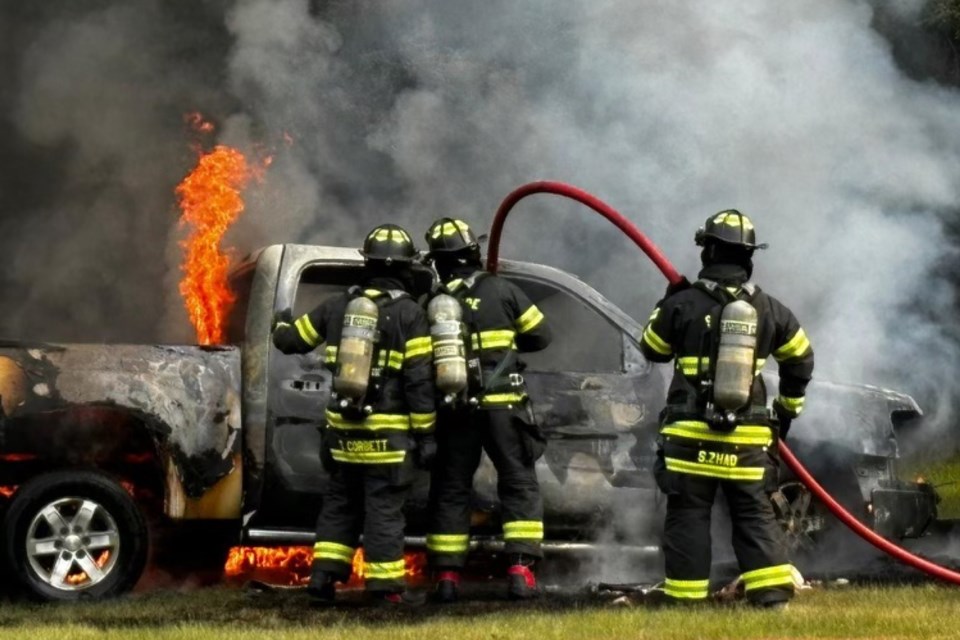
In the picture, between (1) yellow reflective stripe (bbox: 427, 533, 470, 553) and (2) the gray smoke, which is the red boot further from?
(2) the gray smoke

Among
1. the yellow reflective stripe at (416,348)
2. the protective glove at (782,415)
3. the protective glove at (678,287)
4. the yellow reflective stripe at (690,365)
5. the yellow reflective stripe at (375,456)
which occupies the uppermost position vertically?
the protective glove at (678,287)

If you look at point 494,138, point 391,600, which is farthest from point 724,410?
point 494,138

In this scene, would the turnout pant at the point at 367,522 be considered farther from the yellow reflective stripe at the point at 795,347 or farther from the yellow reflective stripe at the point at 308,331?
the yellow reflective stripe at the point at 795,347

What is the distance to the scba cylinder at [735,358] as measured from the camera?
707 cm

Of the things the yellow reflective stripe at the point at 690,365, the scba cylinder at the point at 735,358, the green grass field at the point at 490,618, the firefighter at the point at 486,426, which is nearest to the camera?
the green grass field at the point at 490,618

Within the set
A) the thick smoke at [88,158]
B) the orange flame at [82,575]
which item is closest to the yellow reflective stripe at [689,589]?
the orange flame at [82,575]

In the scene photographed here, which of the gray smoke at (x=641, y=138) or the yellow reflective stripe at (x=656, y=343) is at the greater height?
the gray smoke at (x=641, y=138)

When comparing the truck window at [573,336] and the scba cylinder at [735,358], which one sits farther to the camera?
the truck window at [573,336]

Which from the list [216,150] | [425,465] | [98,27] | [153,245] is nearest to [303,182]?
[216,150]

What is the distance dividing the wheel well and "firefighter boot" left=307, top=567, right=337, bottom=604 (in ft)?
3.42

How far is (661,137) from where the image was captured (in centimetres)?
1128

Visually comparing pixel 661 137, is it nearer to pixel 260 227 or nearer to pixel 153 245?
pixel 260 227

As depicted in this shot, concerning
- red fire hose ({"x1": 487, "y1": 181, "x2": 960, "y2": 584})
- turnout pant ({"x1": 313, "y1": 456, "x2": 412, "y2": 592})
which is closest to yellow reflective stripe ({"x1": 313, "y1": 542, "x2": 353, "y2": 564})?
turnout pant ({"x1": 313, "y1": 456, "x2": 412, "y2": 592})

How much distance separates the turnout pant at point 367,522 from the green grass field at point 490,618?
A: 0.19 m
